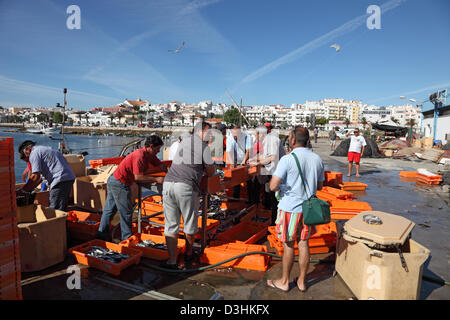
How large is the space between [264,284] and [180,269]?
1092 millimetres

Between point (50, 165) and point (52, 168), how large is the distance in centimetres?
6

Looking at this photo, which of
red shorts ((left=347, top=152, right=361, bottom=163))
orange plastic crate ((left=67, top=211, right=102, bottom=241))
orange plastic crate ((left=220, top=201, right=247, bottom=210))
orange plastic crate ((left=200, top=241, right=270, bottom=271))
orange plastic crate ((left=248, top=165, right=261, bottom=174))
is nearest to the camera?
orange plastic crate ((left=200, top=241, right=270, bottom=271))

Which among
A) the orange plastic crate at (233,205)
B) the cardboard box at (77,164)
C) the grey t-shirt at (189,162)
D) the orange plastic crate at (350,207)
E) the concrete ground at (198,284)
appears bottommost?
the concrete ground at (198,284)

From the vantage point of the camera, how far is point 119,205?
4.12 m

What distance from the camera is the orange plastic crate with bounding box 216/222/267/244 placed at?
4483 mm

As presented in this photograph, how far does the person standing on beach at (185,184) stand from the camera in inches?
132

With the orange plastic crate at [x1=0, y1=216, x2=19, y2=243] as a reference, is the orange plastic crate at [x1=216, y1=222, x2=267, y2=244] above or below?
below

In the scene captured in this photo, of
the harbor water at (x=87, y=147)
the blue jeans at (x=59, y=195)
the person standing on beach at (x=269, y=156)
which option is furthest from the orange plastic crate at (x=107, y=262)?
the harbor water at (x=87, y=147)

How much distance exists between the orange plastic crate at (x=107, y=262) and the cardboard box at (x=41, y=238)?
240 mm

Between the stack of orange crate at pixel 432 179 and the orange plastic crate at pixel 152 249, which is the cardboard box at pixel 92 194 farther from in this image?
the stack of orange crate at pixel 432 179

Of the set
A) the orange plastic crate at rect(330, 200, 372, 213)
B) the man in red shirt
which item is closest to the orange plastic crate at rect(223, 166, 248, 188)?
the man in red shirt

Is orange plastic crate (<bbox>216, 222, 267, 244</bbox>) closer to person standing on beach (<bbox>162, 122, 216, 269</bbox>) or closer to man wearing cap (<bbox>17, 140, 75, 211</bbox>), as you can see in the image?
person standing on beach (<bbox>162, 122, 216, 269</bbox>)
